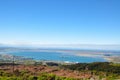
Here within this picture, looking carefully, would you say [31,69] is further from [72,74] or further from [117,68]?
[117,68]

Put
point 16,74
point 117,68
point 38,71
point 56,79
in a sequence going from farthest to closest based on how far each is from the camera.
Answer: point 117,68
point 38,71
point 16,74
point 56,79

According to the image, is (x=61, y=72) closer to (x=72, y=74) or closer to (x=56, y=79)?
(x=72, y=74)

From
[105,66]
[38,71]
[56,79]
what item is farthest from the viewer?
[105,66]

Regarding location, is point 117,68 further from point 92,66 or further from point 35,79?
point 35,79

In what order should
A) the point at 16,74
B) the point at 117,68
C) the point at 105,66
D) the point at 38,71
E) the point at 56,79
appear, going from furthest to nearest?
the point at 105,66
the point at 117,68
the point at 38,71
the point at 16,74
the point at 56,79

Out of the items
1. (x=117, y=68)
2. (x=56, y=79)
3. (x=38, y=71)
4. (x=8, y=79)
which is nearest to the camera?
(x=8, y=79)

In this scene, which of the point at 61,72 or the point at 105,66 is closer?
the point at 61,72

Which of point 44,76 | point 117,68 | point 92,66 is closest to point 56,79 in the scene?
point 44,76

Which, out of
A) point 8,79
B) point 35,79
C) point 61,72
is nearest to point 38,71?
point 61,72

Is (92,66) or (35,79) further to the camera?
(92,66)
